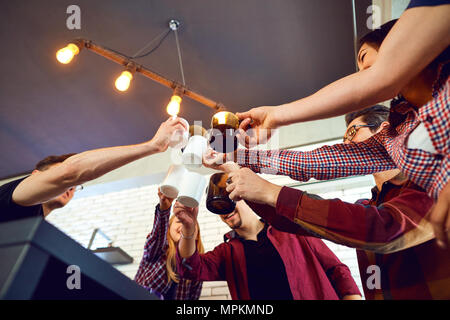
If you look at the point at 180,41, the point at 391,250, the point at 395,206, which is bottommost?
the point at 391,250

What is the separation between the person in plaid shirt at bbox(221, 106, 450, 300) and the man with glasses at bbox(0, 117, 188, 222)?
58 centimetres

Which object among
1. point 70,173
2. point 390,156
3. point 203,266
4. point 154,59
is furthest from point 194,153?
point 154,59

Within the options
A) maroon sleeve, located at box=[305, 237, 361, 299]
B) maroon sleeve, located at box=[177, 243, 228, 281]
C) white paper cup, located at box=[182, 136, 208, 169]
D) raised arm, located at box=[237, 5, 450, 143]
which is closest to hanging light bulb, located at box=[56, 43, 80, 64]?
white paper cup, located at box=[182, 136, 208, 169]

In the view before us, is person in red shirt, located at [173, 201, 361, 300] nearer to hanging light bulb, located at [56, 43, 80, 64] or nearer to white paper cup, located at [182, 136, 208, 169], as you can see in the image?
white paper cup, located at [182, 136, 208, 169]

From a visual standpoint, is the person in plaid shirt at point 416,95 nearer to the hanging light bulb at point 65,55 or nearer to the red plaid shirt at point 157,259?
the red plaid shirt at point 157,259

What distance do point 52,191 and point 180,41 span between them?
6.09 ft

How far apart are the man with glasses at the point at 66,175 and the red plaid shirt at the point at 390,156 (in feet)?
1.31

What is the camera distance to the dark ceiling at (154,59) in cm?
236

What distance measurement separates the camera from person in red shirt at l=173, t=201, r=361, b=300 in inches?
60.1

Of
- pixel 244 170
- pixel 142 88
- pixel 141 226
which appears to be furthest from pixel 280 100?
pixel 244 170

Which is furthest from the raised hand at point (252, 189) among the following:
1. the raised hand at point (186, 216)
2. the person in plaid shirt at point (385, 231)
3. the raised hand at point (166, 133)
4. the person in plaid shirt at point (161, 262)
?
the person in plaid shirt at point (161, 262)

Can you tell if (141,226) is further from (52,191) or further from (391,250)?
(391,250)

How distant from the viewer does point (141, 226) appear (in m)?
3.50

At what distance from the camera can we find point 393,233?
70cm
